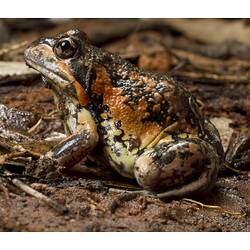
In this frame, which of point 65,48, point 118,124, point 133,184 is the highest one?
point 65,48

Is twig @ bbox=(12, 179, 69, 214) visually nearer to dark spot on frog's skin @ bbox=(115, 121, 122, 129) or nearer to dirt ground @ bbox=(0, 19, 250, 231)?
dirt ground @ bbox=(0, 19, 250, 231)

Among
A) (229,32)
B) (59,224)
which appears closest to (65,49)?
(59,224)

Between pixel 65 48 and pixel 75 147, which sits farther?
pixel 65 48

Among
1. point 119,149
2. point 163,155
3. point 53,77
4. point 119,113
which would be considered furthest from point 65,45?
point 163,155

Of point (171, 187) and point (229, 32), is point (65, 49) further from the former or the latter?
point (229, 32)

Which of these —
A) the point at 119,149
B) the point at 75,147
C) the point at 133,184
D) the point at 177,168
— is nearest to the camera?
the point at 177,168

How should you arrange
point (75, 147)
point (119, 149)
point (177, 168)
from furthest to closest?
point (119, 149) → point (75, 147) → point (177, 168)

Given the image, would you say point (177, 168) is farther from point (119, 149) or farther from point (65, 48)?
point (65, 48)

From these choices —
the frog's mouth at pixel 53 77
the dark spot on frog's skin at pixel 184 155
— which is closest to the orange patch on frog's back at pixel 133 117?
the frog's mouth at pixel 53 77
